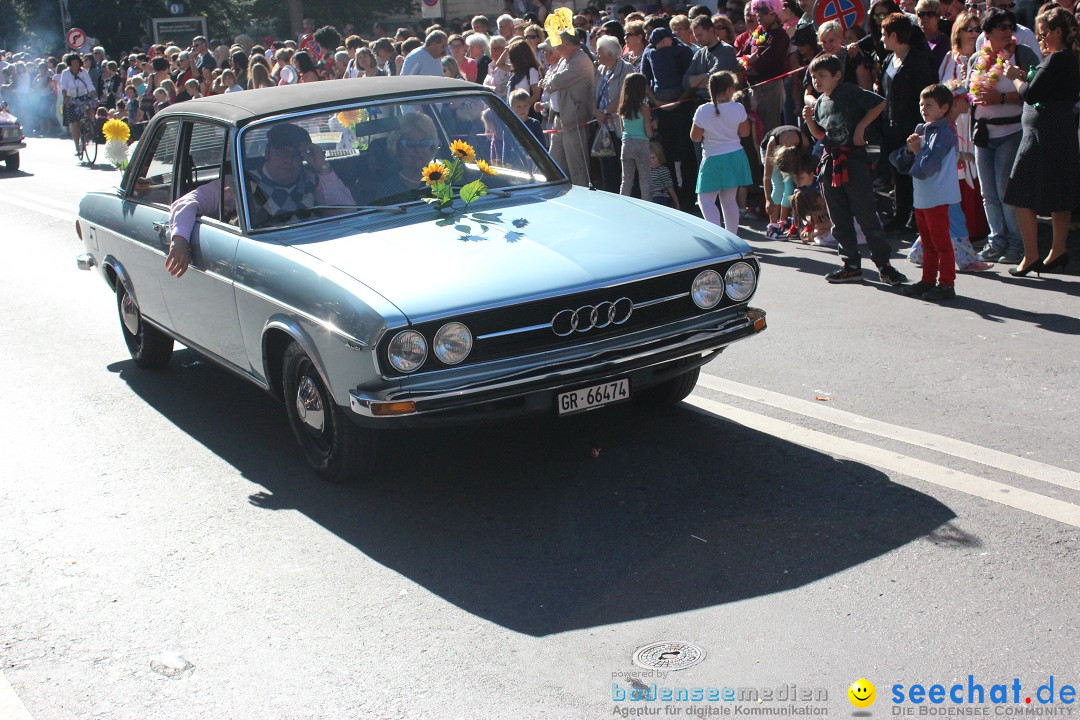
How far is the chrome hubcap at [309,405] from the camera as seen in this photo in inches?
231

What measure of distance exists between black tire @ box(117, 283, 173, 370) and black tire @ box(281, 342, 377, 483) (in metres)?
2.38

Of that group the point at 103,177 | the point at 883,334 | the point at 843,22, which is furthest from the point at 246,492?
the point at 103,177

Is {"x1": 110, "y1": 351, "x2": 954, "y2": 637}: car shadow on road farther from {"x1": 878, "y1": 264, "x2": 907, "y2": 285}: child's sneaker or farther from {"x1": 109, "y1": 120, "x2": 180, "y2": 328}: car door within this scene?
{"x1": 878, "y1": 264, "x2": 907, "y2": 285}: child's sneaker

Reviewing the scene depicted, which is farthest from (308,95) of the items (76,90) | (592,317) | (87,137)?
(76,90)

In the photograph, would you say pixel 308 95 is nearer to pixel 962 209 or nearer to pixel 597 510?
pixel 597 510

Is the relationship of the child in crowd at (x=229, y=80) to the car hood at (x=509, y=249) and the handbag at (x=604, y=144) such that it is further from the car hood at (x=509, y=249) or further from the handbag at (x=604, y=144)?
the car hood at (x=509, y=249)

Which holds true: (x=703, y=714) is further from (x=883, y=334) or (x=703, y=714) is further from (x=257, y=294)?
(x=883, y=334)

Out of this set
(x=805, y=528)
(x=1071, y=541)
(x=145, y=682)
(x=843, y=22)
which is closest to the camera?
(x=145, y=682)

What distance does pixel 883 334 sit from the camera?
805cm

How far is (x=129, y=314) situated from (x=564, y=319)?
409 cm

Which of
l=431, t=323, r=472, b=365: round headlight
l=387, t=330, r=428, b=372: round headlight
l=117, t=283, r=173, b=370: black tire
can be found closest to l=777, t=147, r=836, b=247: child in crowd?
l=117, t=283, r=173, b=370: black tire

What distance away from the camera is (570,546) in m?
5.12

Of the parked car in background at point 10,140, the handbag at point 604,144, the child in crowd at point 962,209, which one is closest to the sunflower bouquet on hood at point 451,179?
the child in crowd at point 962,209

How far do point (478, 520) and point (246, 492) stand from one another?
4.21 ft
